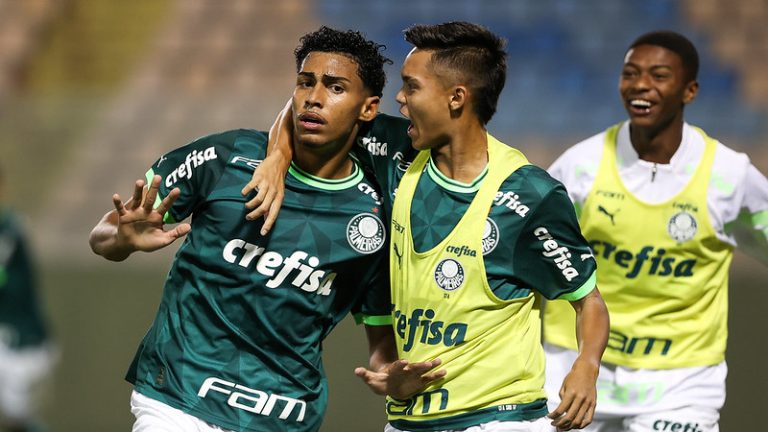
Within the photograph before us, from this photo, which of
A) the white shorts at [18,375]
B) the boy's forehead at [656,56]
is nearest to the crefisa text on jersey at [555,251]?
the boy's forehead at [656,56]

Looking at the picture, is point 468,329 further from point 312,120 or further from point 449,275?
point 312,120

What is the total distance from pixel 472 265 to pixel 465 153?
402 millimetres

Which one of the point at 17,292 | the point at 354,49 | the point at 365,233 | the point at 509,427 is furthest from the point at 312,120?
the point at 17,292

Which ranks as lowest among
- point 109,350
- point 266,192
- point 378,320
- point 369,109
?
point 109,350

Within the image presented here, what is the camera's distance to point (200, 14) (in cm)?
1195

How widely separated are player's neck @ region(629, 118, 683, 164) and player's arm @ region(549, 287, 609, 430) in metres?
1.27

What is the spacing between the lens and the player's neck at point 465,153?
12.0 ft

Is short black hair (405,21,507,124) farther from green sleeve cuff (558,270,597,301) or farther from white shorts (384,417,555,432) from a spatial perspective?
white shorts (384,417,555,432)

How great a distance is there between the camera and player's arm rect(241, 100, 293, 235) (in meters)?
3.72

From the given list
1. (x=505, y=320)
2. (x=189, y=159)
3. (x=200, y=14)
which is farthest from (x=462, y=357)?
(x=200, y=14)

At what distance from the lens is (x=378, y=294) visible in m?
3.92

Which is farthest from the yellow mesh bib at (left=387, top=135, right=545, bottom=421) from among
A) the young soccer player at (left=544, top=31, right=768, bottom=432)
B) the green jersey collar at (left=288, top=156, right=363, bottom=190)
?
the young soccer player at (left=544, top=31, right=768, bottom=432)

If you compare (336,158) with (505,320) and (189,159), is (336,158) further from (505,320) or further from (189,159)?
(505,320)

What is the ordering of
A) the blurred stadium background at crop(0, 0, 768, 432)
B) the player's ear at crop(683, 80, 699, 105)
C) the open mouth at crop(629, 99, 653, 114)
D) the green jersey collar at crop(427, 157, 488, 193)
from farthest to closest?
the blurred stadium background at crop(0, 0, 768, 432)
the player's ear at crop(683, 80, 699, 105)
the open mouth at crop(629, 99, 653, 114)
the green jersey collar at crop(427, 157, 488, 193)
